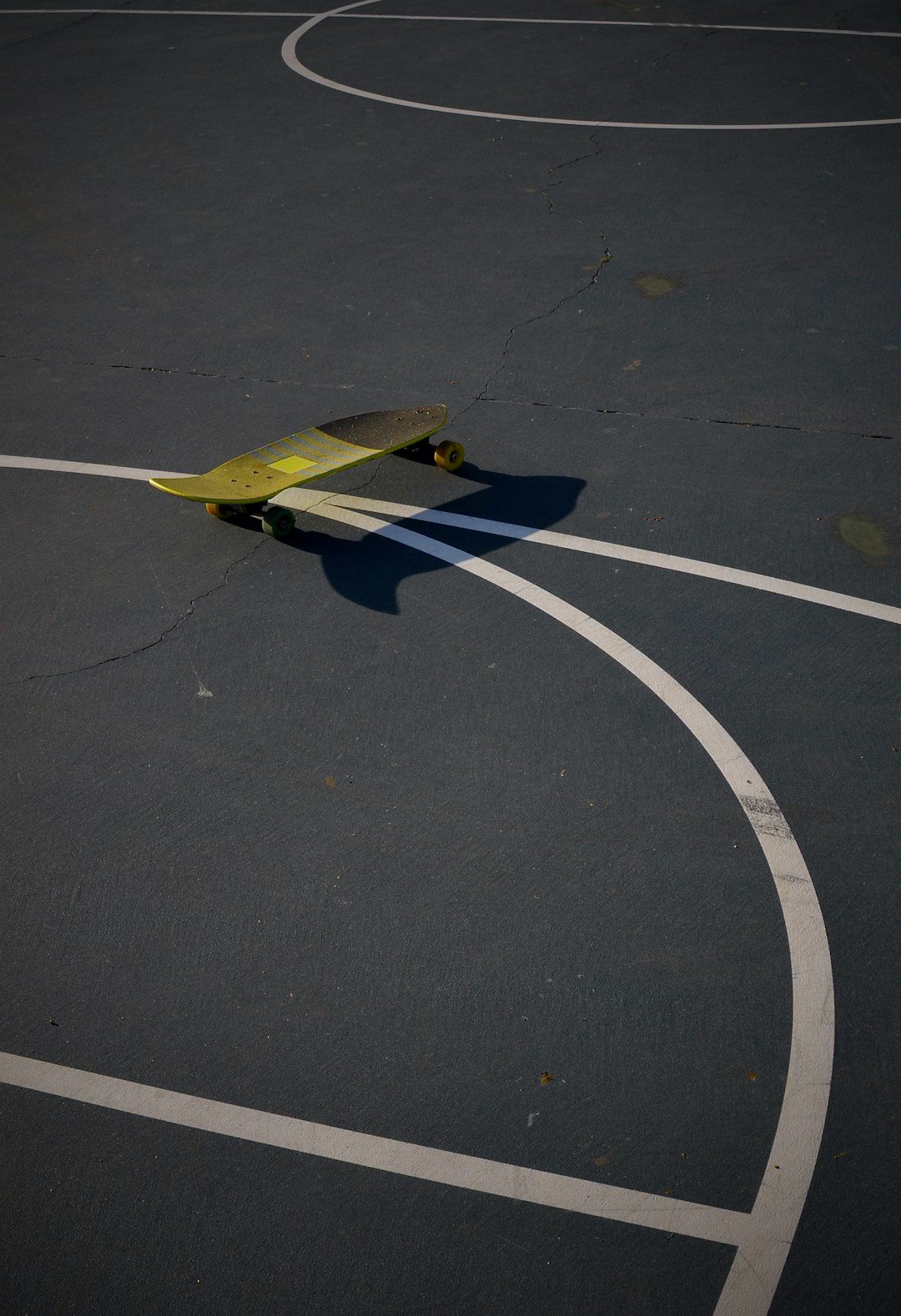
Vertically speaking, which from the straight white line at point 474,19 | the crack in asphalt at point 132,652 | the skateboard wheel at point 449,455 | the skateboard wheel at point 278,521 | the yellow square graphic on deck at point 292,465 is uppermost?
the straight white line at point 474,19

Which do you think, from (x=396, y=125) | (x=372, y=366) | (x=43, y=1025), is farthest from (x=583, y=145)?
(x=43, y=1025)

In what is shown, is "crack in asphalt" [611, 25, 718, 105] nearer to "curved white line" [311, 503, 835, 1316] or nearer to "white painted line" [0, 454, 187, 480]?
"white painted line" [0, 454, 187, 480]

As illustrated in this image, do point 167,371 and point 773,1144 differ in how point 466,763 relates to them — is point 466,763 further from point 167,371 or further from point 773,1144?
point 167,371

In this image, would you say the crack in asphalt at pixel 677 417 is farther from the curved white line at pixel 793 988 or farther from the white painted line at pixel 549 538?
→ the curved white line at pixel 793 988

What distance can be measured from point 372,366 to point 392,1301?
7.07 m

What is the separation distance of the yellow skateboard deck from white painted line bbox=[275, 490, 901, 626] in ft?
1.41

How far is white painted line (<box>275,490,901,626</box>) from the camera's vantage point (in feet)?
21.2

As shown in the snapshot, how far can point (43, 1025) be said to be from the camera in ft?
15.4

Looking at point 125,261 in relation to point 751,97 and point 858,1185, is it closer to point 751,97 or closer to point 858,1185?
point 751,97

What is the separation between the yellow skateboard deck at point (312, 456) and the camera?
697 cm

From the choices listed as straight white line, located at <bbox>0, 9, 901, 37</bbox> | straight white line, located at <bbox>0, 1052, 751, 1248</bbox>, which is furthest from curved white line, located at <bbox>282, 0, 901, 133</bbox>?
straight white line, located at <bbox>0, 1052, 751, 1248</bbox>

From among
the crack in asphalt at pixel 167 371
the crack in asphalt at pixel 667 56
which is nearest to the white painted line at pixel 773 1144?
the crack in asphalt at pixel 167 371

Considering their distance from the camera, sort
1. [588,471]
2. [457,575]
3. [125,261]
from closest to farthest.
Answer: [457,575], [588,471], [125,261]

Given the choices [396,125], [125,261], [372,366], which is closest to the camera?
[372,366]
